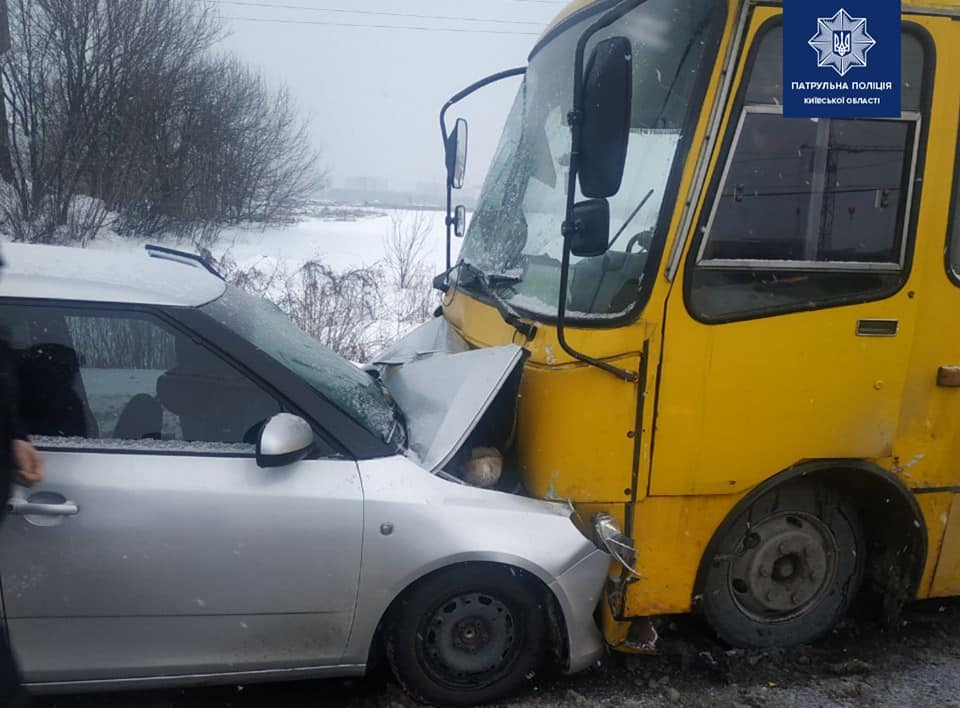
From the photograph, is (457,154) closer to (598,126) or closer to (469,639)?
(598,126)

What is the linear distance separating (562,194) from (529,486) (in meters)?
1.37

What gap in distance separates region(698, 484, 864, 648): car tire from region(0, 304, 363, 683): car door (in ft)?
5.43

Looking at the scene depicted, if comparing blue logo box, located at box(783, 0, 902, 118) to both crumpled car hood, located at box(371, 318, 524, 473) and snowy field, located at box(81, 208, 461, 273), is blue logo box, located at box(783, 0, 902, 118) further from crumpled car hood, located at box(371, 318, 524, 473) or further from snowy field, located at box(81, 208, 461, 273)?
snowy field, located at box(81, 208, 461, 273)

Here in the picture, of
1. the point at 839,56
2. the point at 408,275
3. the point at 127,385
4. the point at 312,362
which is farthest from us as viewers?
the point at 408,275

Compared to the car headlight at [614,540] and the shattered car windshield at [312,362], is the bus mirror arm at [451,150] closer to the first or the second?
the shattered car windshield at [312,362]

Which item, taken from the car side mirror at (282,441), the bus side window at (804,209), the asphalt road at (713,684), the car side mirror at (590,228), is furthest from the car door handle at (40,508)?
the bus side window at (804,209)

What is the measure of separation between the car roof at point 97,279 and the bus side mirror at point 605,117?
1.54 metres

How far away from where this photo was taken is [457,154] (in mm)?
4531

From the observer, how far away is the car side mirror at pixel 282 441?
252 centimetres

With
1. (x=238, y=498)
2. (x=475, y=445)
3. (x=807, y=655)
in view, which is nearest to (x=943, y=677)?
(x=807, y=655)

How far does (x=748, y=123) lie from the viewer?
283 cm

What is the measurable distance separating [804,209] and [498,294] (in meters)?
1.38

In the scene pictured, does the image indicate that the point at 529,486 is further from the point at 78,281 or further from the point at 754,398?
the point at 78,281

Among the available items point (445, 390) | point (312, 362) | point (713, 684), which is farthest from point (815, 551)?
point (312, 362)
